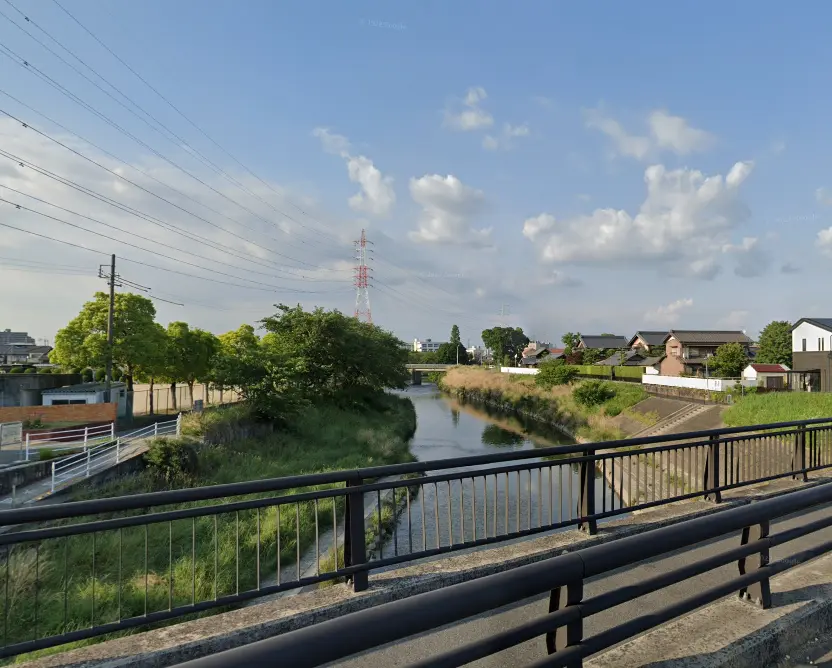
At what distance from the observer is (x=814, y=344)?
39406mm

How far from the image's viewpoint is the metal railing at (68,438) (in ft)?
60.1

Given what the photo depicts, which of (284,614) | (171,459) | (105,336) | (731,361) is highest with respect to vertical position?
(105,336)

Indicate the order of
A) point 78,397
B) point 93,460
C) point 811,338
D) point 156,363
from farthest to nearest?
point 811,338, point 156,363, point 78,397, point 93,460

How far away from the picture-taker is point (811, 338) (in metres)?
40.0

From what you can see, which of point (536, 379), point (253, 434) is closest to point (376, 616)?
point (253, 434)

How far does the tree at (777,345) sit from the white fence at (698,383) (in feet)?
62.3

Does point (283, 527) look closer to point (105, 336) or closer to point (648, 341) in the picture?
point (105, 336)

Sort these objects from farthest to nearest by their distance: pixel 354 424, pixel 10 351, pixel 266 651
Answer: pixel 10 351 < pixel 354 424 < pixel 266 651

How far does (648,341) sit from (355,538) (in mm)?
84119

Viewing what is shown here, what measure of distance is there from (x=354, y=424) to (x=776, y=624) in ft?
103

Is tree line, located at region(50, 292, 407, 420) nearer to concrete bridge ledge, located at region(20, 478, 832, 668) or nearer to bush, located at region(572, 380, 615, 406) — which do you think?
bush, located at region(572, 380, 615, 406)

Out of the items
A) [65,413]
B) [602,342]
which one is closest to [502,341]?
[602,342]

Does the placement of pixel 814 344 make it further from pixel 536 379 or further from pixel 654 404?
pixel 536 379

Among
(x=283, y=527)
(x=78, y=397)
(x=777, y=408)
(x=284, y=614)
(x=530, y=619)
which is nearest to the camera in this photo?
(x=530, y=619)
